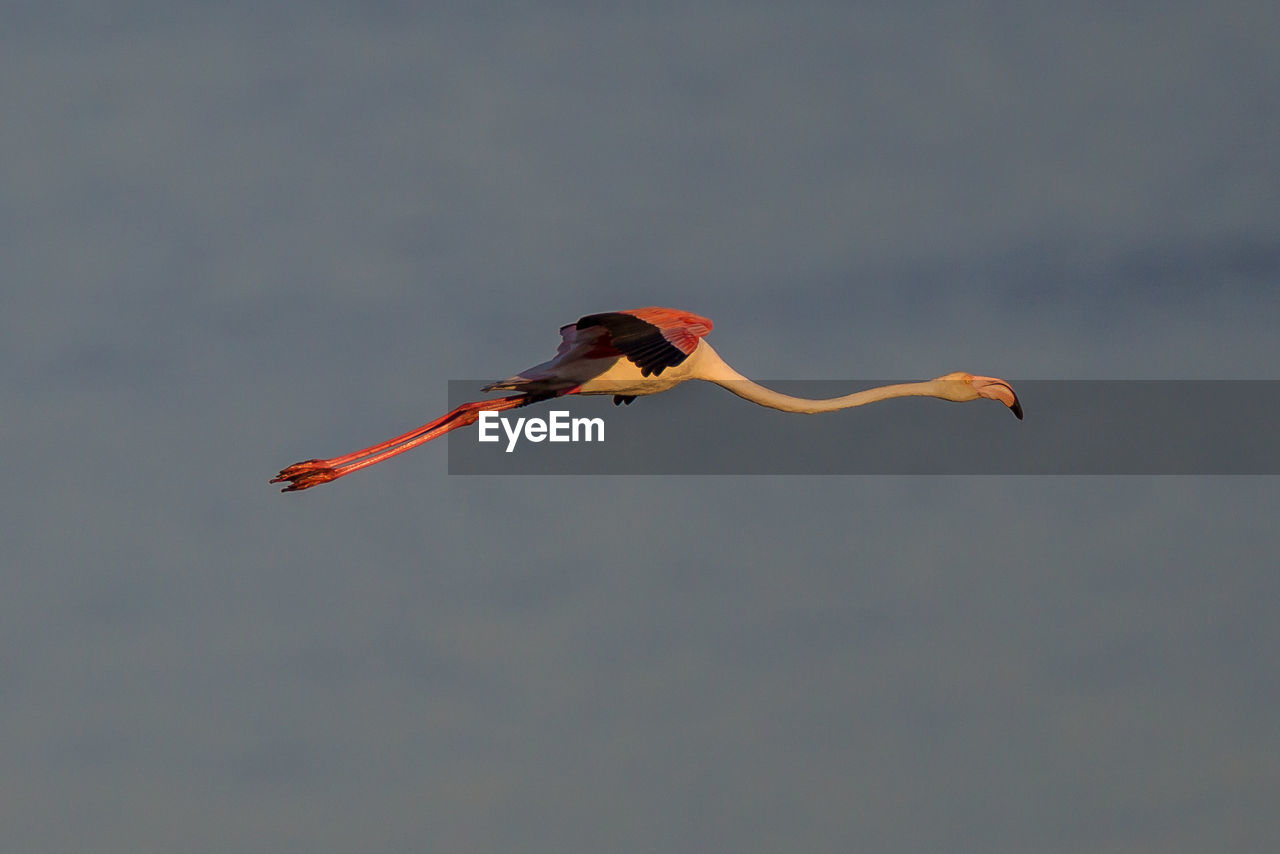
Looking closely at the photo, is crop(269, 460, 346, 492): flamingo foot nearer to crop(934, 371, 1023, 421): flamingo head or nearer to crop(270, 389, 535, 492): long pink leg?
crop(270, 389, 535, 492): long pink leg

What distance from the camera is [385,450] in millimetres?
35812

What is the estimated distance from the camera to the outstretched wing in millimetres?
33031

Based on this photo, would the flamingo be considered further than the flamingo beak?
No

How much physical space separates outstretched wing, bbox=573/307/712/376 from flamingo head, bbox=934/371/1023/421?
19.8 ft

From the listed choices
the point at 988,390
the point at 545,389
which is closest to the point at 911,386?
the point at 988,390

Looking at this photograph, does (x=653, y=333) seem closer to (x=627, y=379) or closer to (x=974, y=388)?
(x=627, y=379)

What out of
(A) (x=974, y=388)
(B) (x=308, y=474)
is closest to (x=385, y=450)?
(B) (x=308, y=474)

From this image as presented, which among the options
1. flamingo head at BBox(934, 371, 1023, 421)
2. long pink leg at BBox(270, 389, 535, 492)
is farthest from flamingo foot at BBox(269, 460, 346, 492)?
flamingo head at BBox(934, 371, 1023, 421)

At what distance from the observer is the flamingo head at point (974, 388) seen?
39469mm

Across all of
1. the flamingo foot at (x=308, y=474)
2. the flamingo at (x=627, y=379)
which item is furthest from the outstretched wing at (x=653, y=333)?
the flamingo foot at (x=308, y=474)

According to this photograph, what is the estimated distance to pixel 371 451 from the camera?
3562cm

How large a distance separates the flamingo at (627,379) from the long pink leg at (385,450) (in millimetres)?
15

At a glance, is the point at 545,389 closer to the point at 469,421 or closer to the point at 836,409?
the point at 469,421

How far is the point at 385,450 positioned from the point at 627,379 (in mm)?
3992
